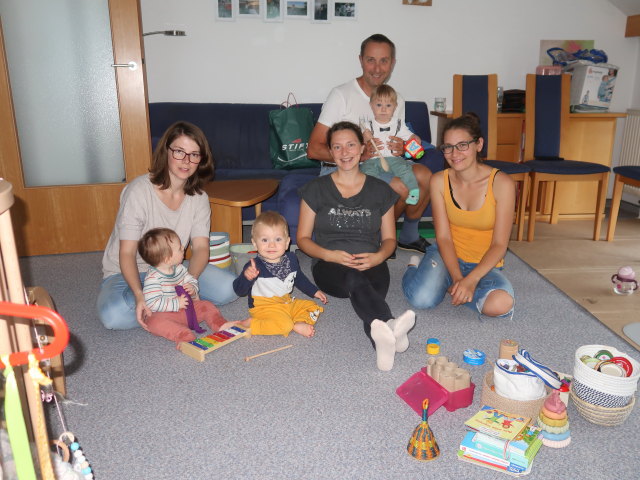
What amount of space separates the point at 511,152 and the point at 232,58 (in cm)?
233

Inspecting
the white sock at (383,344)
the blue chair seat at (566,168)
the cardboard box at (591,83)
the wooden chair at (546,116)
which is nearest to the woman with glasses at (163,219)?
the white sock at (383,344)

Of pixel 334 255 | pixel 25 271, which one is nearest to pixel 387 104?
pixel 334 255

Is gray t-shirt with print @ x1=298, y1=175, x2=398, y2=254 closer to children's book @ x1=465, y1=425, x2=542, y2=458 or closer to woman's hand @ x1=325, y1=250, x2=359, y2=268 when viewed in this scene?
woman's hand @ x1=325, y1=250, x2=359, y2=268

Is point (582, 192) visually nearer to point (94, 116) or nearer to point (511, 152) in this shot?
point (511, 152)

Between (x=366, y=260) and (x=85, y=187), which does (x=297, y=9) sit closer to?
(x=85, y=187)

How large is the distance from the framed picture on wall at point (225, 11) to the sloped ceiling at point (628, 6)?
3.13 meters

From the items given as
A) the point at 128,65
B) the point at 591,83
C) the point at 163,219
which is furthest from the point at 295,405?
the point at 591,83

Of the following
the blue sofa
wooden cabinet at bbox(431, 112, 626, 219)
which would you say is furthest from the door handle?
wooden cabinet at bbox(431, 112, 626, 219)

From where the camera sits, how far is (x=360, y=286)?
92.3 inches

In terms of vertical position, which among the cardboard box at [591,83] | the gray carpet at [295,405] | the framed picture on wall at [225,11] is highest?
the framed picture on wall at [225,11]

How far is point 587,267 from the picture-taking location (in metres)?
3.31

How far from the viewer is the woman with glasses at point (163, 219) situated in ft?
7.68

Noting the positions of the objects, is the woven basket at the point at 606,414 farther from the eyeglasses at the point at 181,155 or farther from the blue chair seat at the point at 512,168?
the blue chair seat at the point at 512,168

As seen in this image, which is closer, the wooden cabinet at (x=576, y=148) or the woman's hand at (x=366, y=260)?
the woman's hand at (x=366, y=260)
